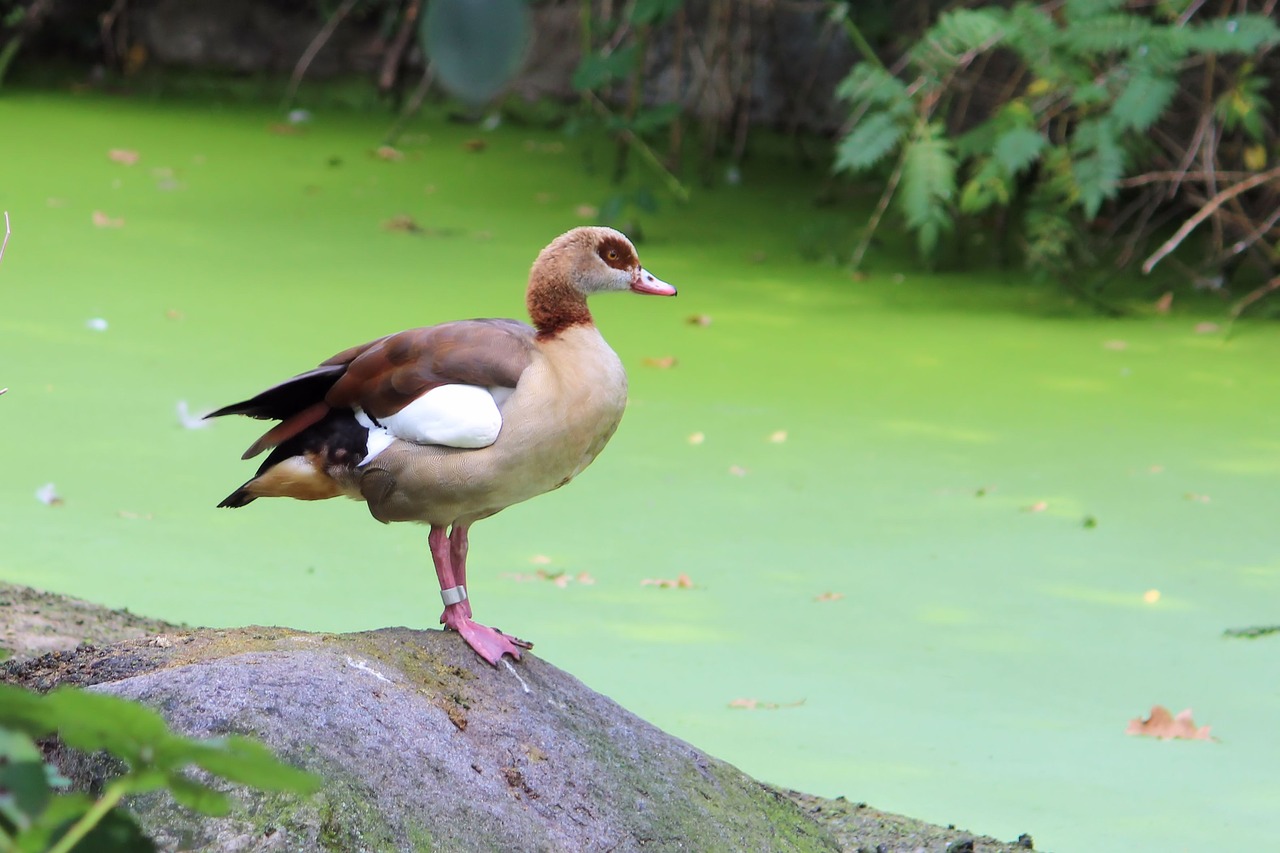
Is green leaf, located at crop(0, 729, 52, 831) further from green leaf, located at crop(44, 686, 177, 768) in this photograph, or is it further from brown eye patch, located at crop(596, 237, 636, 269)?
brown eye patch, located at crop(596, 237, 636, 269)

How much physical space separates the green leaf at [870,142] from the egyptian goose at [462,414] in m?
3.17

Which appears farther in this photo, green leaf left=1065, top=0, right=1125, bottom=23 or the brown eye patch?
green leaf left=1065, top=0, right=1125, bottom=23

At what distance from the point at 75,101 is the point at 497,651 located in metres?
6.10

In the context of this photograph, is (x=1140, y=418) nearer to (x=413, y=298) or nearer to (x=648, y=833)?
(x=413, y=298)

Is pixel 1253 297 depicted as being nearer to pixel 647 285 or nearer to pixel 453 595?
pixel 647 285

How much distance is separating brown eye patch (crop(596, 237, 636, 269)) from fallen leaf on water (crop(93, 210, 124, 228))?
161 inches

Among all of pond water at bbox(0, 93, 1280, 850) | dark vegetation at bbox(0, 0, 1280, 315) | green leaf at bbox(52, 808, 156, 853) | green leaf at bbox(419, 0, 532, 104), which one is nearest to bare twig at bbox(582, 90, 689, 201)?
dark vegetation at bbox(0, 0, 1280, 315)

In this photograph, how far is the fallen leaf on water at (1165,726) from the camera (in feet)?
8.57

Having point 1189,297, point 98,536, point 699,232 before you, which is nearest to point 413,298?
point 699,232

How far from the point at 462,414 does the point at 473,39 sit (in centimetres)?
126

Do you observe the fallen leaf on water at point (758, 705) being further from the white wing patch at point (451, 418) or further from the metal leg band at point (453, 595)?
the white wing patch at point (451, 418)

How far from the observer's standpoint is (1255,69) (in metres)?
5.54

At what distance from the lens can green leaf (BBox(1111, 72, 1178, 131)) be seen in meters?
4.70

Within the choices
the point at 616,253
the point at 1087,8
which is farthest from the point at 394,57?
the point at 616,253
